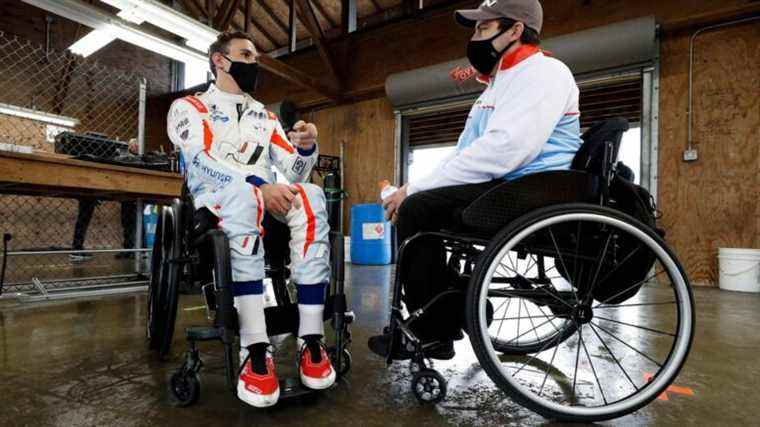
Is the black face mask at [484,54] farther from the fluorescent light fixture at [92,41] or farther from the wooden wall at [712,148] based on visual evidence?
the fluorescent light fixture at [92,41]

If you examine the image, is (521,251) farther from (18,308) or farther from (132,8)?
(132,8)

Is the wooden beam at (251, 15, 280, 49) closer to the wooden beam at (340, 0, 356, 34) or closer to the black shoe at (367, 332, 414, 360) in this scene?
the wooden beam at (340, 0, 356, 34)

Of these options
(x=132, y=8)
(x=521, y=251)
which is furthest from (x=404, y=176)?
(x=521, y=251)

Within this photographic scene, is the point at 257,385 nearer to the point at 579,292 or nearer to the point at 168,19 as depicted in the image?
the point at 579,292

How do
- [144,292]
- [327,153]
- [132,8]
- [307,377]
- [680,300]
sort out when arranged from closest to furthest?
[680,300] < [307,377] < [144,292] < [132,8] < [327,153]

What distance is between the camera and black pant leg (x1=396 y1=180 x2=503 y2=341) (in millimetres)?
957

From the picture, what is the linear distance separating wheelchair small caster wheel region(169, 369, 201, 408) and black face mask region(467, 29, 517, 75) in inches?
45.0

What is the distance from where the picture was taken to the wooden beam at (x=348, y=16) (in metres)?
6.30

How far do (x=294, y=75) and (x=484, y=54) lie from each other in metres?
4.94

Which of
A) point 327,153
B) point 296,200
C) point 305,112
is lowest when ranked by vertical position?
point 296,200

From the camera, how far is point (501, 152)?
895 mm

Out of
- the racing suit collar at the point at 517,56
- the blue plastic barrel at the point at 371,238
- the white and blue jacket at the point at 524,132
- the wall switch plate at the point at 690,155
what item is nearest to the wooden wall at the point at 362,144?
the blue plastic barrel at the point at 371,238

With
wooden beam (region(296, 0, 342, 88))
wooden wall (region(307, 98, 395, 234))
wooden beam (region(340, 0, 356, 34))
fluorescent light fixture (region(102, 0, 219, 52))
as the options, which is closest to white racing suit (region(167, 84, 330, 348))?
fluorescent light fixture (region(102, 0, 219, 52))

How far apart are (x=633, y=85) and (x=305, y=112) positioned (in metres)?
4.88
